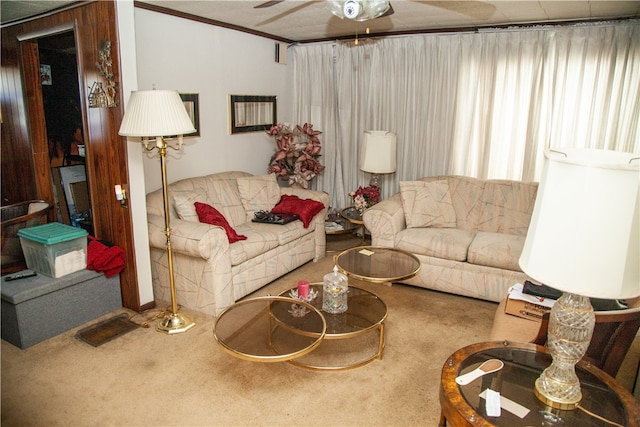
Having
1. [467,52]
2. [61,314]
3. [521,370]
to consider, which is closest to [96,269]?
[61,314]

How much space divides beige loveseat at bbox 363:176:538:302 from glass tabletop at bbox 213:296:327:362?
1.41 meters

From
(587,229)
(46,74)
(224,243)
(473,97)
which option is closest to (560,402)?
(587,229)

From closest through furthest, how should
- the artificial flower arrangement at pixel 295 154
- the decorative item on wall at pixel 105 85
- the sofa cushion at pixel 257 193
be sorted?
the decorative item on wall at pixel 105 85 → the sofa cushion at pixel 257 193 → the artificial flower arrangement at pixel 295 154

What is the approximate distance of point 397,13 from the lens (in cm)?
370

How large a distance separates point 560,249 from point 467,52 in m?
3.60

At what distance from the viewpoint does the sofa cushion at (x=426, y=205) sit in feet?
13.0

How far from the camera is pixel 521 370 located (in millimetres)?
1675

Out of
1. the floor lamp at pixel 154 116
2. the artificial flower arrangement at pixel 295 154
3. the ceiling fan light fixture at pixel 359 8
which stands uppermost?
the ceiling fan light fixture at pixel 359 8

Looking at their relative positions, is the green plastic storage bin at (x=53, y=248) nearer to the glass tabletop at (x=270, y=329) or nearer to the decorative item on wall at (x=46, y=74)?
the glass tabletop at (x=270, y=329)

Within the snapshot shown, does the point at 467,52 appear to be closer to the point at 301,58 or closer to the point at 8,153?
the point at 301,58

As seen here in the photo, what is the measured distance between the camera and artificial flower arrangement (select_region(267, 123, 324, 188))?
A: 491 centimetres

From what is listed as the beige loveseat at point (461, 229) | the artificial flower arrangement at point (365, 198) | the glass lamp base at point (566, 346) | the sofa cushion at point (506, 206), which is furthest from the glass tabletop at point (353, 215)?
the glass lamp base at point (566, 346)

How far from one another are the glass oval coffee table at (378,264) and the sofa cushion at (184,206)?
122cm

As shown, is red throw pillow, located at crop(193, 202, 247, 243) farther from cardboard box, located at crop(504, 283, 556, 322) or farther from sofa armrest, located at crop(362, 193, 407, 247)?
cardboard box, located at crop(504, 283, 556, 322)
